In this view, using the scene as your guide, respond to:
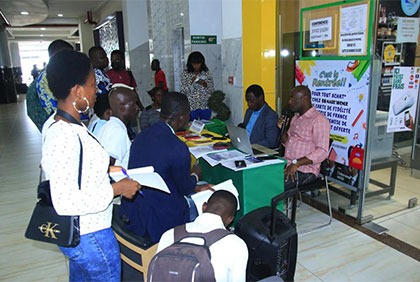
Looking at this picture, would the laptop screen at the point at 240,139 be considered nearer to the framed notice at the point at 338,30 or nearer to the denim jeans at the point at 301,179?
the denim jeans at the point at 301,179

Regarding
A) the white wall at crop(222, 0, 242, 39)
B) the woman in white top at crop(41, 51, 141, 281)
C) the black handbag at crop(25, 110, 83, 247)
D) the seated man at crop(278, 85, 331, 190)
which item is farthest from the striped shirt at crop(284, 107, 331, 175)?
the black handbag at crop(25, 110, 83, 247)

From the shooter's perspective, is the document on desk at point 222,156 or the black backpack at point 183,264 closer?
the black backpack at point 183,264

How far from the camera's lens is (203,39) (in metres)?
5.80

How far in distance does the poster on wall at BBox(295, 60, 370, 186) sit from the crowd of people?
1.15ft

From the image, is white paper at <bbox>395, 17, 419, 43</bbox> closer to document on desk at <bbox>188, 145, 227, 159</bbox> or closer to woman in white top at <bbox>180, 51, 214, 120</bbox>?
document on desk at <bbox>188, 145, 227, 159</bbox>

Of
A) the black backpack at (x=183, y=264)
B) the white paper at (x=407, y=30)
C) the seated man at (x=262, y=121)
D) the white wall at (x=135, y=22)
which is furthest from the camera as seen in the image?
the white wall at (x=135, y=22)

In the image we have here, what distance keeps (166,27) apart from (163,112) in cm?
587

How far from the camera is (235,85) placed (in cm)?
476

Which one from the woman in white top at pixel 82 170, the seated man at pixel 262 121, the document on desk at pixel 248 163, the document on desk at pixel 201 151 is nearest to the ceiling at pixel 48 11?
the seated man at pixel 262 121

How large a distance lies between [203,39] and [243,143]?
3.51m

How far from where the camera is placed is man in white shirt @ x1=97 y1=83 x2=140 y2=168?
7.49 feet

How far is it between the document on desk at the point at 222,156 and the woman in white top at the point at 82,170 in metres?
1.24

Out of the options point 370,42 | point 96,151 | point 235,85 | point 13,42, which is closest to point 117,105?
point 96,151

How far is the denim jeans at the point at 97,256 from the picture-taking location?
1.31 metres
